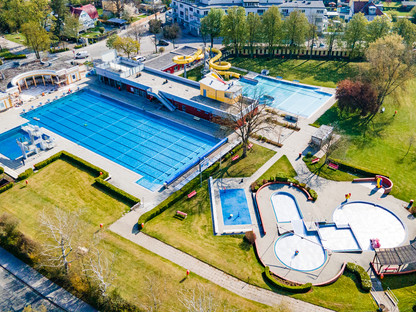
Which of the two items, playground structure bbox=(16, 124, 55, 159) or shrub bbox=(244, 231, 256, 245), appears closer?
shrub bbox=(244, 231, 256, 245)

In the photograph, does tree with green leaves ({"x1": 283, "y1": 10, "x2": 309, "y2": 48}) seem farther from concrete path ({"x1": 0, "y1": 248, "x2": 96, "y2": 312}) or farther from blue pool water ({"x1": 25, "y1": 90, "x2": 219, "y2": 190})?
concrete path ({"x1": 0, "y1": 248, "x2": 96, "y2": 312})

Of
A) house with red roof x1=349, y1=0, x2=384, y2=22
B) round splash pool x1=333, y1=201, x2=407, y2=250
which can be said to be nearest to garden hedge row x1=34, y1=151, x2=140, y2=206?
round splash pool x1=333, y1=201, x2=407, y2=250

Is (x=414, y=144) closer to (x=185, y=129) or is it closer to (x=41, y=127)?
(x=185, y=129)

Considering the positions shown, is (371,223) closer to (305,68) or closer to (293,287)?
(293,287)

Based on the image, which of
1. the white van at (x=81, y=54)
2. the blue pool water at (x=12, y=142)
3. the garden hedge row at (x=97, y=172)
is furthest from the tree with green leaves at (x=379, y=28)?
the blue pool water at (x=12, y=142)

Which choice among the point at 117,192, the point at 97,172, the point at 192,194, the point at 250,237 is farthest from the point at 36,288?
the point at 250,237

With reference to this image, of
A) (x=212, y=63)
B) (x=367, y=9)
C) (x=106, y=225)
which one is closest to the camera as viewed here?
(x=106, y=225)
